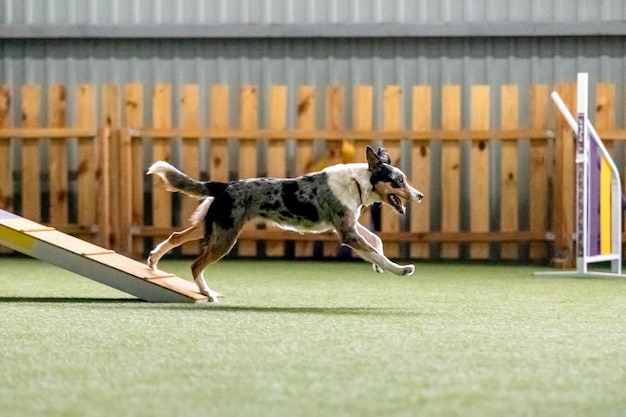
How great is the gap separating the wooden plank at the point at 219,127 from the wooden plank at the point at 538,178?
3.09m

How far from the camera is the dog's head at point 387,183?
7379mm

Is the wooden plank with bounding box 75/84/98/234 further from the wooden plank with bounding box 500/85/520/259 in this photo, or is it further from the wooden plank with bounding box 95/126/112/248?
the wooden plank with bounding box 500/85/520/259

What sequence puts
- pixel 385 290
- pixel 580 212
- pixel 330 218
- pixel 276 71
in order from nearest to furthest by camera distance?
pixel 330 218
pixel 385 290
pixel 580 212
pixel 276 71

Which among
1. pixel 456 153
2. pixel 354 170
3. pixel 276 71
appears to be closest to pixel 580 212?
pixel 456 153

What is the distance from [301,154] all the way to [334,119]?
490 mm

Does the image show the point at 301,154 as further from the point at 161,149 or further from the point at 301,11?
the point at 301,11

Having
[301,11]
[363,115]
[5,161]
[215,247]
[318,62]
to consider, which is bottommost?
[215,247]

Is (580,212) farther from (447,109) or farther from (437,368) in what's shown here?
(437,368)

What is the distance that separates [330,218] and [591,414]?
390 cm

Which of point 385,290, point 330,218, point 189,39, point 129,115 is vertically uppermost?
point 189,39

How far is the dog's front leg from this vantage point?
6.98m

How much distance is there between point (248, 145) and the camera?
38.1ft

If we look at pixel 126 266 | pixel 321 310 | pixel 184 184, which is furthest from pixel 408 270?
pixel 126 266

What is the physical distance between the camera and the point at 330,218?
7.42 meters
